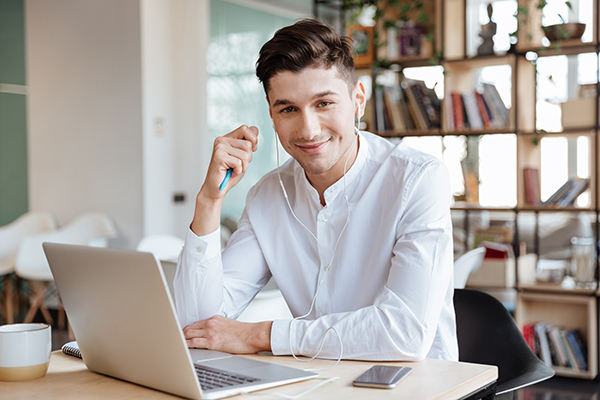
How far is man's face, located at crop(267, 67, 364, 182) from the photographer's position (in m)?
1.50

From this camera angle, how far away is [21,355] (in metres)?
1.14

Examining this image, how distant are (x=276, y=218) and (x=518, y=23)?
103 inches

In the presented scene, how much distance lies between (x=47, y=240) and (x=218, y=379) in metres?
4.34

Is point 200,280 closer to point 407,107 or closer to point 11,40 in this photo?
point 407,107

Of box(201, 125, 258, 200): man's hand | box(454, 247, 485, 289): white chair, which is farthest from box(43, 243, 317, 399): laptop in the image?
box(454, 247, 485, 289): white chair

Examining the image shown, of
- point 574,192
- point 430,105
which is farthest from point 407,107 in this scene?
point 574,192

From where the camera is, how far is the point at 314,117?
4.99ft

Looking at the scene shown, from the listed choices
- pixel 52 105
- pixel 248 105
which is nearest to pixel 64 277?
pixel 52 105

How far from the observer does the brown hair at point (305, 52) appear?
1503 millimetres

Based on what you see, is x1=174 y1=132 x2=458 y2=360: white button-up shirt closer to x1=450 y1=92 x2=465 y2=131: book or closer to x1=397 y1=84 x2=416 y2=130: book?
x1=450 y1=92 x2=465 y2=131: book

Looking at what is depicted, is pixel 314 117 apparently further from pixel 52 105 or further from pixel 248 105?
pixel 248 105

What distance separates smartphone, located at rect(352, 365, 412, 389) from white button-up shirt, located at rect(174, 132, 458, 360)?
10cm

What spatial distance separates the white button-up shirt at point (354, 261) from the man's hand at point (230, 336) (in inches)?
1.0

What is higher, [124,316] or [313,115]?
[313,115]
